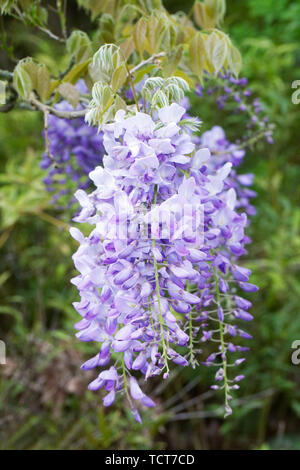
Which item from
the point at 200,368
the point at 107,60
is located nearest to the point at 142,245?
the point at 107,60

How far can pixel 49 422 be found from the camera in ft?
5.62

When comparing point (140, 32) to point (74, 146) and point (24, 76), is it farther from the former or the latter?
point (74, 146)

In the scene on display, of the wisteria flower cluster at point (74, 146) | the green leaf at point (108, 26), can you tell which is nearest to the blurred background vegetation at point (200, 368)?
the wisteria flower cluster at point (74, 146)

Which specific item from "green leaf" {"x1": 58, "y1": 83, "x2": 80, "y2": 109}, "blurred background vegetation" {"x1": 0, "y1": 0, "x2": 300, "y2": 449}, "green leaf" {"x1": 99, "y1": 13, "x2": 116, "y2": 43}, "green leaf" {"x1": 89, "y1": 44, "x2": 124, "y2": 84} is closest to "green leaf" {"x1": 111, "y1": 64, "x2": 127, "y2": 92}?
"green leaf" {"x1": 89, "y1": 44, "x2": 124, "y2": 84}

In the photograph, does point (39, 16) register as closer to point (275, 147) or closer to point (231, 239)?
point (231, 239)

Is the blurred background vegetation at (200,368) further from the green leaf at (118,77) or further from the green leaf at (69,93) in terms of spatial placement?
the green leaf at (118,77)

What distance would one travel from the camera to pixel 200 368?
2045 millimetres

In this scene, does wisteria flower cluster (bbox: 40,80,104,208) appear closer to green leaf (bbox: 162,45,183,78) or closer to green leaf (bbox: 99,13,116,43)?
green leaf (bbox: 99,13,116,43)

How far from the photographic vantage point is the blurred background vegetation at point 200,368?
1.72 metres
